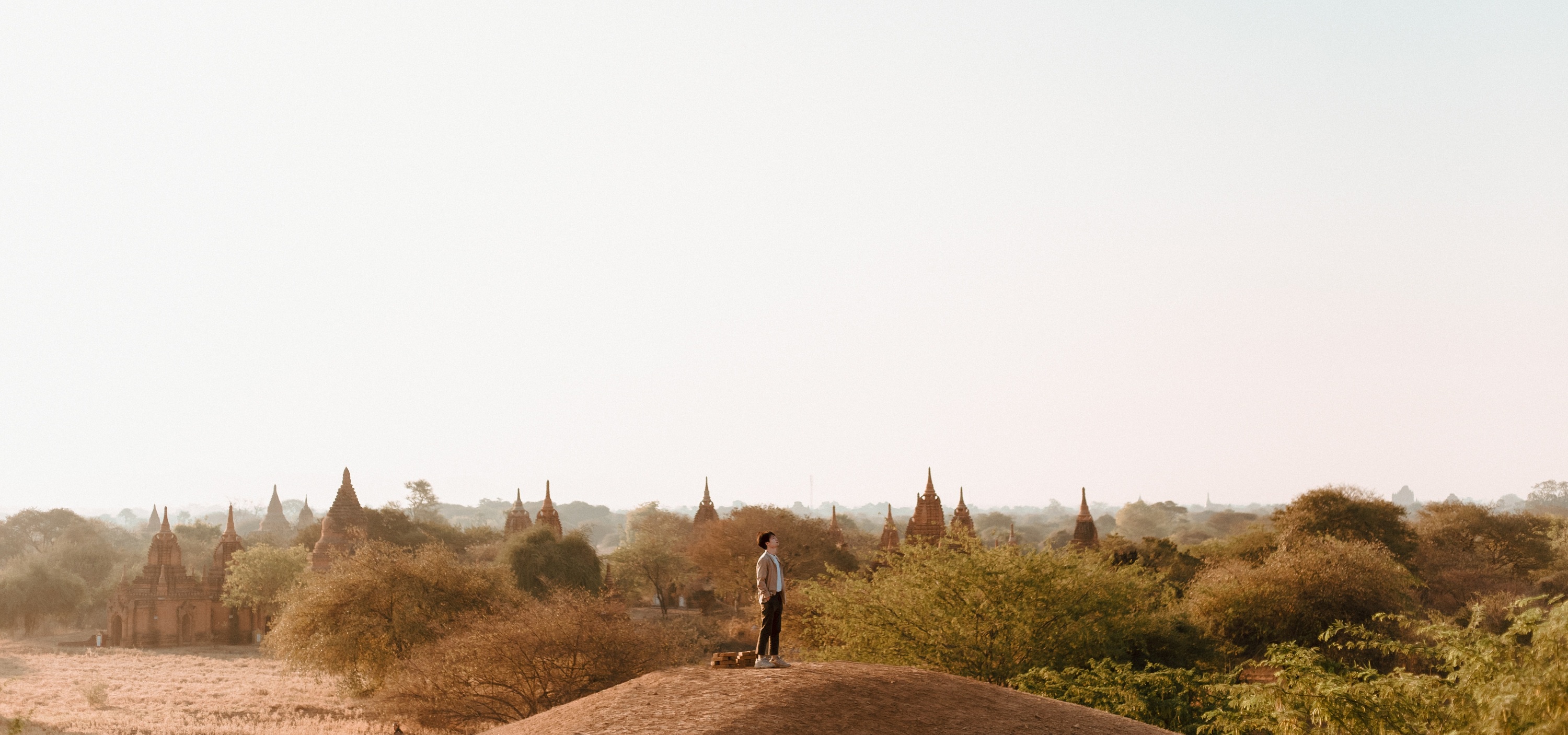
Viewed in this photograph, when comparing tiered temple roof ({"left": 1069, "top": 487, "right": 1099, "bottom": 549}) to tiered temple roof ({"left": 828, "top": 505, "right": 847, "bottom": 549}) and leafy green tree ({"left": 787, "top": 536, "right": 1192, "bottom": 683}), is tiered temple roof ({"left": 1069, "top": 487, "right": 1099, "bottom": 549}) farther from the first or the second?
leafy green tree ({"left": 787, "top": 536, "right": 1192, "bottom": 683})

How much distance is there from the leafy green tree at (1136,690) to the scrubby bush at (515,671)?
969 centimetres

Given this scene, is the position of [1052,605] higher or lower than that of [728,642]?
higher

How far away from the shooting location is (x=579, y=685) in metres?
24.1

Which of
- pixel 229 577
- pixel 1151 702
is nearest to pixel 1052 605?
pixel 1151 702

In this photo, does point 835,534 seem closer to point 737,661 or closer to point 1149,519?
point 737,661

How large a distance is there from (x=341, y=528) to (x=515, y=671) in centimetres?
2951

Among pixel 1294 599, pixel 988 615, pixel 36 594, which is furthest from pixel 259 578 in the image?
pixel 1294 599

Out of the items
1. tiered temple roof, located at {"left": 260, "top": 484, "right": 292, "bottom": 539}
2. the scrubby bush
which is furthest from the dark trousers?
tiered temple roof, located at {"left": 260, "top": 484, "right": 292, "bottom": 539}

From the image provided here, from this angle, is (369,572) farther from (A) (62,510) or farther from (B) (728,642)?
(A) (62,510)

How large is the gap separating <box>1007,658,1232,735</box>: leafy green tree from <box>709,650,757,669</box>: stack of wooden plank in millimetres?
5348

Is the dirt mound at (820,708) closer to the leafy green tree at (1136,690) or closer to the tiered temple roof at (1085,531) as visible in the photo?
the leafy green tree at (1136,690)

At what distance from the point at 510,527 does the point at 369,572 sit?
108 feet

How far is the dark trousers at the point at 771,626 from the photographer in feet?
42.9

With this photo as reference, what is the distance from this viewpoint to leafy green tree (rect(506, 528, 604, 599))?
4725cm
